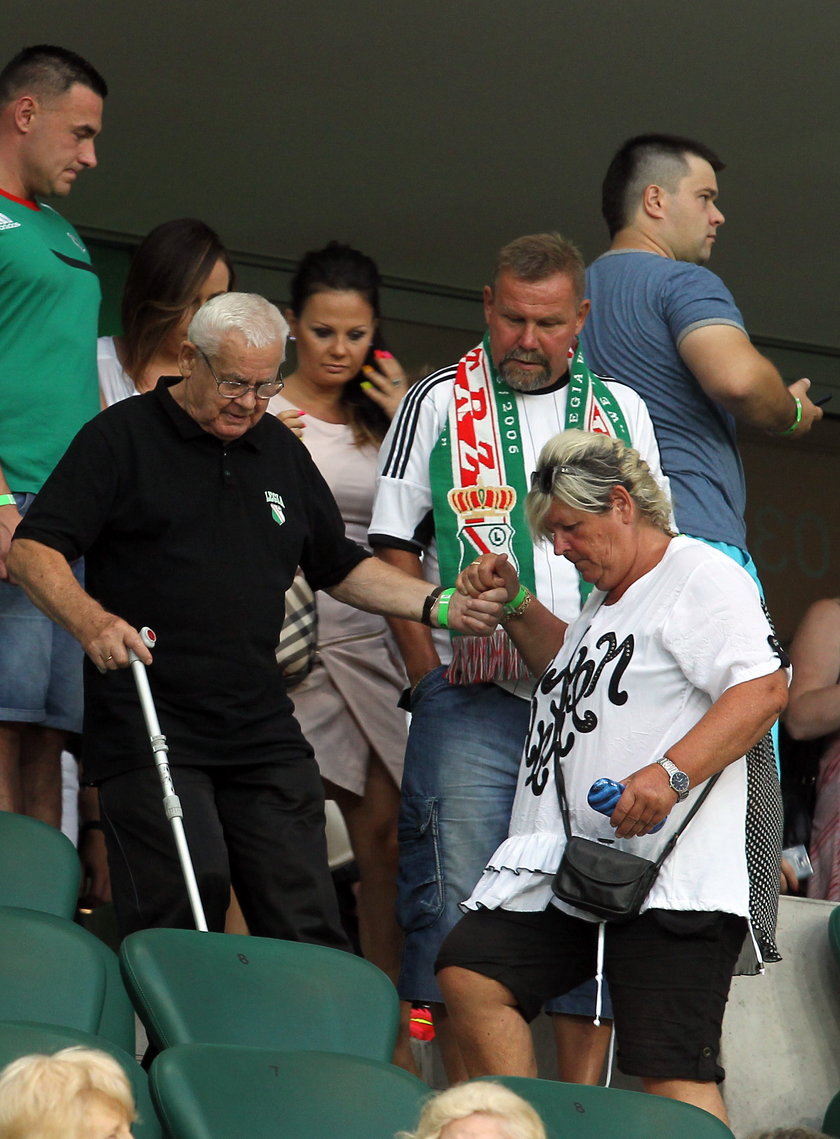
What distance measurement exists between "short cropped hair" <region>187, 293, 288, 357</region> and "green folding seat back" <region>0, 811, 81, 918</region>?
0.99m

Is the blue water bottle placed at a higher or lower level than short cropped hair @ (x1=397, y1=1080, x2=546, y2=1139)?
higher

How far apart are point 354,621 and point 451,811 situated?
76cm

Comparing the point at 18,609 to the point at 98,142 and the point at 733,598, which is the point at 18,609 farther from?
the point at 98,142

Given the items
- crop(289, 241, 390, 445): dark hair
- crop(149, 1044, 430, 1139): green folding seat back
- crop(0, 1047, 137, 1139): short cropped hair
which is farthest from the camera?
crop(289, 241, 390, 445): dark hair

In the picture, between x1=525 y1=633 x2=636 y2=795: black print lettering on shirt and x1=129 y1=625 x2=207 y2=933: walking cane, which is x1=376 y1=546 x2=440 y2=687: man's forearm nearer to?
x1=525 y1=633 x2=636 y2=795: black print lettering on shirt

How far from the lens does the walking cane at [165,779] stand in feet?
10.1

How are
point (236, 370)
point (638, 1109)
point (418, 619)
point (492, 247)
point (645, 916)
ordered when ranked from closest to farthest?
1. point (638, 1109)
2. point (645, 916)
3. point (236, 370)
4. point (418, 619)
5. point (492, 247)

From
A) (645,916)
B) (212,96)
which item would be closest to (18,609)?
(645,916)

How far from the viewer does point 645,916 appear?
3123 mm

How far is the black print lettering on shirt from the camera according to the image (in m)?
3.23

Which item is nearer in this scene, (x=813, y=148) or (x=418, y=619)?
(x=418, y=619)

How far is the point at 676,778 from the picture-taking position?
3.04m

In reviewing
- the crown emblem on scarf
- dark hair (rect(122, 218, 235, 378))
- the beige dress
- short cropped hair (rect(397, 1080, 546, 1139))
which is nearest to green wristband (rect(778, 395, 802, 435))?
the crown emblem on scarf

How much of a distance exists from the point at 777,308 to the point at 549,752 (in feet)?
17.4
